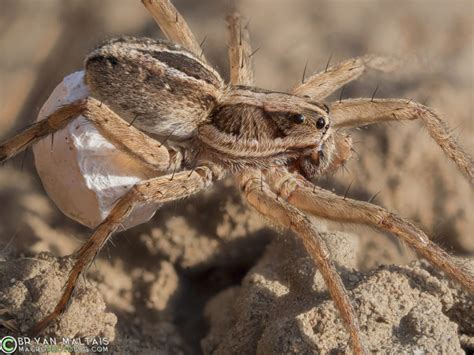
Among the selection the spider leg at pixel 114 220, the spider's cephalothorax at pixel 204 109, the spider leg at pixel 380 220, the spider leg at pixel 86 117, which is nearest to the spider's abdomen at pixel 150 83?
the spider's cephalothorax at pixel 204 109

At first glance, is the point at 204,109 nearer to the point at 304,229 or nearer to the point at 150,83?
the point at 150,83

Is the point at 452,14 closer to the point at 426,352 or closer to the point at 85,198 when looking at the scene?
the point at 426,352

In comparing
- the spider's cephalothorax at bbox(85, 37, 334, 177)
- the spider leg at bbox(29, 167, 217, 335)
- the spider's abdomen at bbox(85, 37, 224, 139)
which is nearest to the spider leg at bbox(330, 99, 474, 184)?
the spider's cephalothorax at bbox(85, 37, 334, 177)

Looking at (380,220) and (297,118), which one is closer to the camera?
(380,220)

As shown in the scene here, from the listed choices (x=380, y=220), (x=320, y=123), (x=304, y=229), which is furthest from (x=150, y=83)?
(x=380, y=220)

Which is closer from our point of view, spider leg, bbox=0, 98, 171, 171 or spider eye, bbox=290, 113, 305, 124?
spider leg, bbox=0, 98, 171, 171

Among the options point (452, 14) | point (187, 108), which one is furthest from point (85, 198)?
point (452, 14)

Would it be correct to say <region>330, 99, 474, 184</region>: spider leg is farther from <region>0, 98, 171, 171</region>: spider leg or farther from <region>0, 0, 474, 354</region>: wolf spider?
<region>0, 98, 171, 171</region>: spider leg
